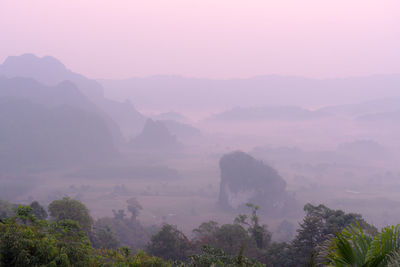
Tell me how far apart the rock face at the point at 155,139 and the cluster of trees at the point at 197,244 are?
104 m

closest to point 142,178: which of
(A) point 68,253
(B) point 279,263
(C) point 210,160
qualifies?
(C) point 210,160

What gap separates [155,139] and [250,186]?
Answer: 276 feet

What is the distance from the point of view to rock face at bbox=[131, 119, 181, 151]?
482 feet

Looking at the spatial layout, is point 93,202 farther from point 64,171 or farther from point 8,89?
point 8,89

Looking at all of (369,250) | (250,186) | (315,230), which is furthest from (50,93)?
(369,250)

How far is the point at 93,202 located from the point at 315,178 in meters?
67.1

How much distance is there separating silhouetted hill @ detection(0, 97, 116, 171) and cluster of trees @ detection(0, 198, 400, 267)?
84673 millimetres

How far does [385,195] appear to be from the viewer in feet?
250

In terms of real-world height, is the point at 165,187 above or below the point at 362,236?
below

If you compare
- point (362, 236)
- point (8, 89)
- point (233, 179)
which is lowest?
point (233, 179)

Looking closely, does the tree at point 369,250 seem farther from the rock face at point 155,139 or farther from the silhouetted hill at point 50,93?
the silhouetted hill at point 50,93

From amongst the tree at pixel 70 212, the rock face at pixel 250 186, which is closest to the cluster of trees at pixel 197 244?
the tree at pixel 70 212

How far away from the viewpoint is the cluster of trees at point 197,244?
16.0ft

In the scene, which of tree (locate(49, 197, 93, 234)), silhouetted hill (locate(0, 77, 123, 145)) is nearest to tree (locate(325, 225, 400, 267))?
tree (locate(49, 197, 93, 234))
